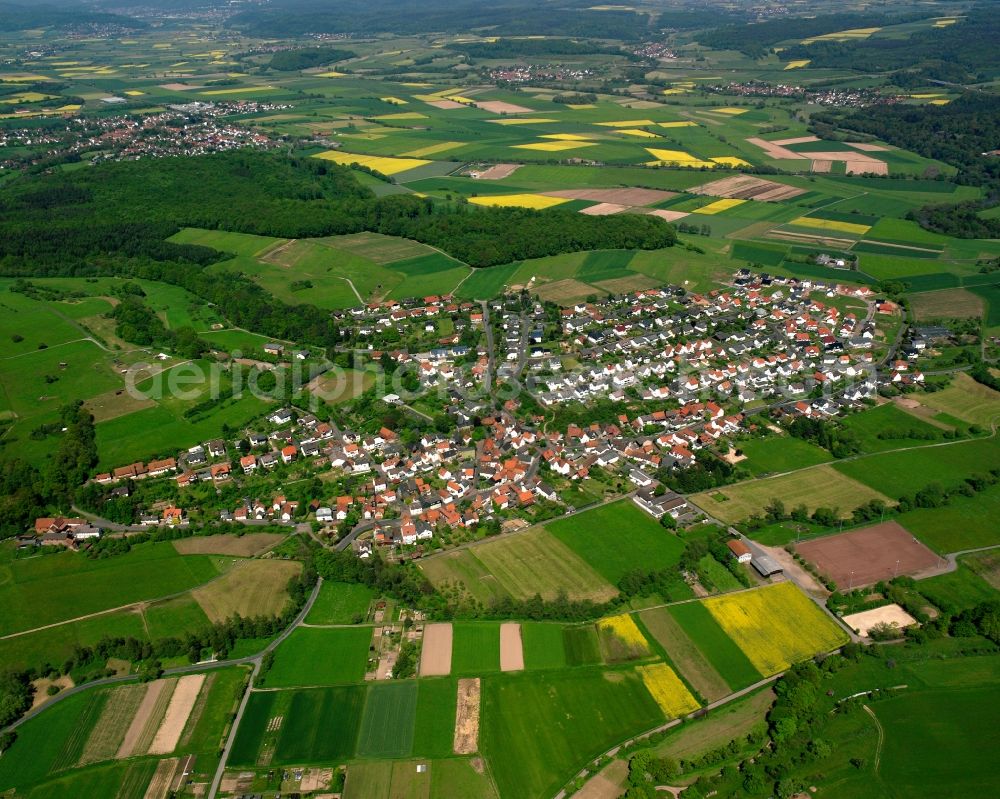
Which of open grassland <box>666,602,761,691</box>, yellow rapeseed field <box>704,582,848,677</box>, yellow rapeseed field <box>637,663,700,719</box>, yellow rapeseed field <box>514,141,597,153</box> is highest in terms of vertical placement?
yellow rapeseed field <box>514,141,597,153</box>

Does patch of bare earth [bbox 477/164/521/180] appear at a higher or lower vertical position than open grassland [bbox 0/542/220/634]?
higher

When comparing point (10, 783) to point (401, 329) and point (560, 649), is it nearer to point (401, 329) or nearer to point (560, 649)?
point (560, 649)

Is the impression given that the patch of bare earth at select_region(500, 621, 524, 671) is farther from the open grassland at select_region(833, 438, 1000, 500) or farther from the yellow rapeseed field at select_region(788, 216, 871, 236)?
the yellow rapeseed field at select_region(788, 216, 871, 236)

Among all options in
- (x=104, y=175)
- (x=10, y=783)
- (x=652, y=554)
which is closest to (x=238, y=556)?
(x=10, y=783)

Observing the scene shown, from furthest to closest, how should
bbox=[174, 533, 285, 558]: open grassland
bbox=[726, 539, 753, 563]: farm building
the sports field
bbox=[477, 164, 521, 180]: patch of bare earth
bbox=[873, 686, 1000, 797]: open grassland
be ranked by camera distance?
bbox=[477, 164, 521, 180]: patch of bare earth, bbox=[174, 533, 285, 558]: open grassland, bbox=[726, 539, 753, 563]: farm building, the sports field, bbox=[873, 686, 1000, 797]: open grassland

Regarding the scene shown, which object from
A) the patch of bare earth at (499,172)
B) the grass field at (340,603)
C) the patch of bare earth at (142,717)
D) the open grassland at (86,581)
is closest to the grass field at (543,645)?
the grass field at (340,603)

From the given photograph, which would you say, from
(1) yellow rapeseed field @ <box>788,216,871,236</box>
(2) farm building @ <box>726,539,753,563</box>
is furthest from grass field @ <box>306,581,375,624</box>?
(1) yellow rapeseed field @ <box>788,216,871,236</box>

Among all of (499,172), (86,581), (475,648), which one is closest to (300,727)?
(475,648)
